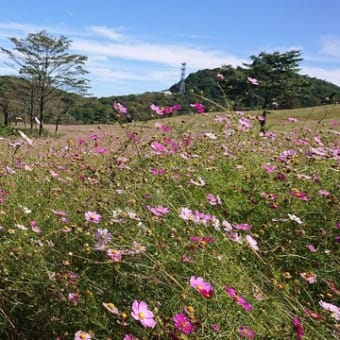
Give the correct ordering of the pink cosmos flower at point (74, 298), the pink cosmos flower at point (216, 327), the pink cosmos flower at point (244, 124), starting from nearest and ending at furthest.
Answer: the pink cosmos flower at point (216, 327)
the pink cosmos flower at point (74, 298)
the pink cosmos flower at point (244, 124)

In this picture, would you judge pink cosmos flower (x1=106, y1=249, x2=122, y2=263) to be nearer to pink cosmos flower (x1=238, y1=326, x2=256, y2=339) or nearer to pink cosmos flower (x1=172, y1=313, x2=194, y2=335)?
pink cosmos flower (x1=172, y1=313, x2=194, y2=335)

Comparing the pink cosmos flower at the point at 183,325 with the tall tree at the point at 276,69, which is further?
the tall tree at the point at 276,69

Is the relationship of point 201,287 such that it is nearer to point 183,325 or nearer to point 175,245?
point 183,325

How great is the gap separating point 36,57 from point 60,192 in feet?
104

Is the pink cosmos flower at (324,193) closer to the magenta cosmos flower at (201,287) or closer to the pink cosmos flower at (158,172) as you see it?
the pink cosmos flower at (158,172)

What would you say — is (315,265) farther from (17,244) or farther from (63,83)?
(63,83)

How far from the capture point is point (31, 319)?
164 centimetres

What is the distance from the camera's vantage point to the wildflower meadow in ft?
4.67

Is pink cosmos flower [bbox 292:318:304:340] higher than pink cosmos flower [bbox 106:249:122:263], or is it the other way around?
pink cosmos flower [bbox 106:249:122:263]

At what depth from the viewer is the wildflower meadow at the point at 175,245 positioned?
1.42 m

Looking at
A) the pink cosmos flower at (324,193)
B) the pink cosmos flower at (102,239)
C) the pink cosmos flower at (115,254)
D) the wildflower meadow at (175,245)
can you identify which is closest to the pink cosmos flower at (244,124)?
the wildflower meadow at (175,245)

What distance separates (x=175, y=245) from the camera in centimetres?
169

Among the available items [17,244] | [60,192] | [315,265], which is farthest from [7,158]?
[315,265]

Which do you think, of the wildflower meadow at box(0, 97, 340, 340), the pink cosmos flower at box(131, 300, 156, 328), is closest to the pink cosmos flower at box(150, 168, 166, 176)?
the wildflower meadow at box(0, 97, 340, 340)
